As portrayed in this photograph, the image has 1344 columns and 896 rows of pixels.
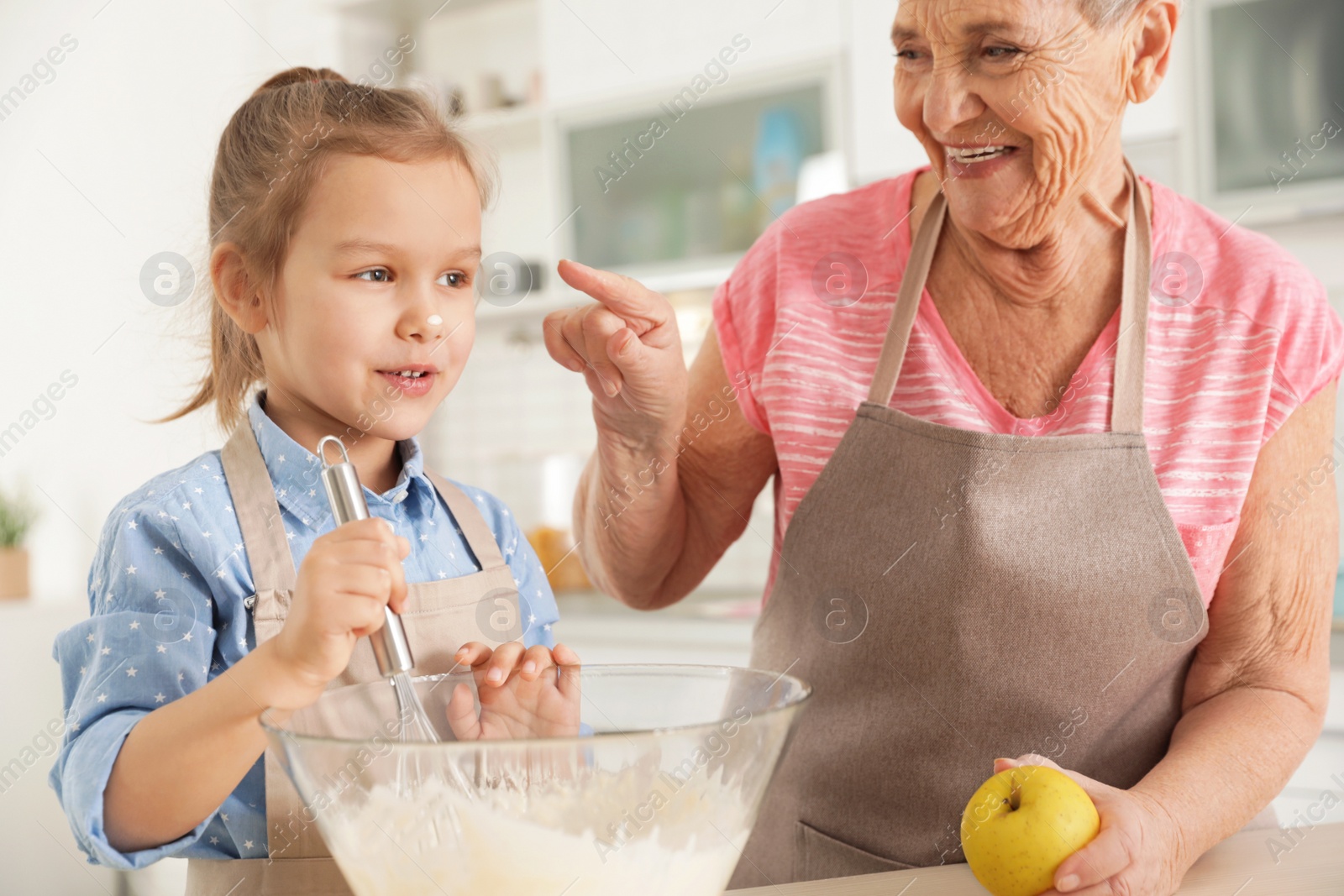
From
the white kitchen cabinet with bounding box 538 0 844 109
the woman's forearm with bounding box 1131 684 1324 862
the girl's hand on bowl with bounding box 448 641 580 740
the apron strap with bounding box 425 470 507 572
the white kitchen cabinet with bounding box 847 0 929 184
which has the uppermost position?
the white kitchen cabinet with bounding box 538 0 844 109

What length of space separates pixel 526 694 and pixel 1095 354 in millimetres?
585

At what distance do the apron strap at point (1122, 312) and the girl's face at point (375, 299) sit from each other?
380mm

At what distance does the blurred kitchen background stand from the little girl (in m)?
1.50

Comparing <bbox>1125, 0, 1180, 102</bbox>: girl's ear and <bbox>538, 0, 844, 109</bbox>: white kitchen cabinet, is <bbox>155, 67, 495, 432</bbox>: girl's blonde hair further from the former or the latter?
<bbox>538, 0, 844, 109</bbox>: white kitchen cabinet

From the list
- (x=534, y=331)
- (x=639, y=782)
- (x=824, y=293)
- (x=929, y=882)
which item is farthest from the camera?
(x=534, y=331)

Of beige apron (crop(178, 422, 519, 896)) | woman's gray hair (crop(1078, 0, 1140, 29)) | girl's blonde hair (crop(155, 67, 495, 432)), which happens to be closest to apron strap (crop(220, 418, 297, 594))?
beige apron (crop(178, 422, 519, 896))

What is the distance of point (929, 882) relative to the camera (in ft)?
2.38

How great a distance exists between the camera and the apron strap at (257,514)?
0.75 meters

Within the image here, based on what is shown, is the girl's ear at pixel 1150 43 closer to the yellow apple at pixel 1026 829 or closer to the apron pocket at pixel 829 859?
the yellow apple at pixel 1026 829

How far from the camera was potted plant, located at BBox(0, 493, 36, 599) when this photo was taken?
256 cm

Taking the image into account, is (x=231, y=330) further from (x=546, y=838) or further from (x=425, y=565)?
(x=546, y=838)

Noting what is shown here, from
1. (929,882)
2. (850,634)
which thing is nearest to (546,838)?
(929,882)

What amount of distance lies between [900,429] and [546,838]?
54 centimetres

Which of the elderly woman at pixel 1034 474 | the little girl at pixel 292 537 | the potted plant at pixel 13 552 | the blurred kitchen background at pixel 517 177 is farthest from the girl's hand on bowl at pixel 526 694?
the potted plant at pixel 13 552
